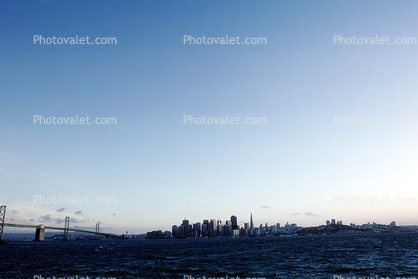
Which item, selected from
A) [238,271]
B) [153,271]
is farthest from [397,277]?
[153,271]

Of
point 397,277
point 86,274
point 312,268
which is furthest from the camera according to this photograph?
point 312,268

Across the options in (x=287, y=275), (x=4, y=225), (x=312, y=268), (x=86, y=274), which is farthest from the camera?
(x=4, y=225)

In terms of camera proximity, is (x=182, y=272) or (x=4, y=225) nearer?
(x=182, y=272)

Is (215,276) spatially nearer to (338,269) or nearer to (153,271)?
(153,271)

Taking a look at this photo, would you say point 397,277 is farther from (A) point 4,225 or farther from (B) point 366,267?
(A) point 4,225

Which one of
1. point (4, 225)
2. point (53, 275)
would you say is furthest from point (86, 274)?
point (4, 225)

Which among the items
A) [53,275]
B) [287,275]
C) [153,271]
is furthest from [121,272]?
[287,275]

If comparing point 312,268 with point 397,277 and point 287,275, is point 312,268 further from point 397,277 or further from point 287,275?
point 397,277

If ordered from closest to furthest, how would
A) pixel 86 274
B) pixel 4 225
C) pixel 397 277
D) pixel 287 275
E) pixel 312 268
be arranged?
1. pixel 397 277
2. pixel 287 275
3. pixel 86 274
4. pixel 312 268
5. pixel 4 225

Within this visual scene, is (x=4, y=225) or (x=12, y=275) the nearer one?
(x=12, y=275)
